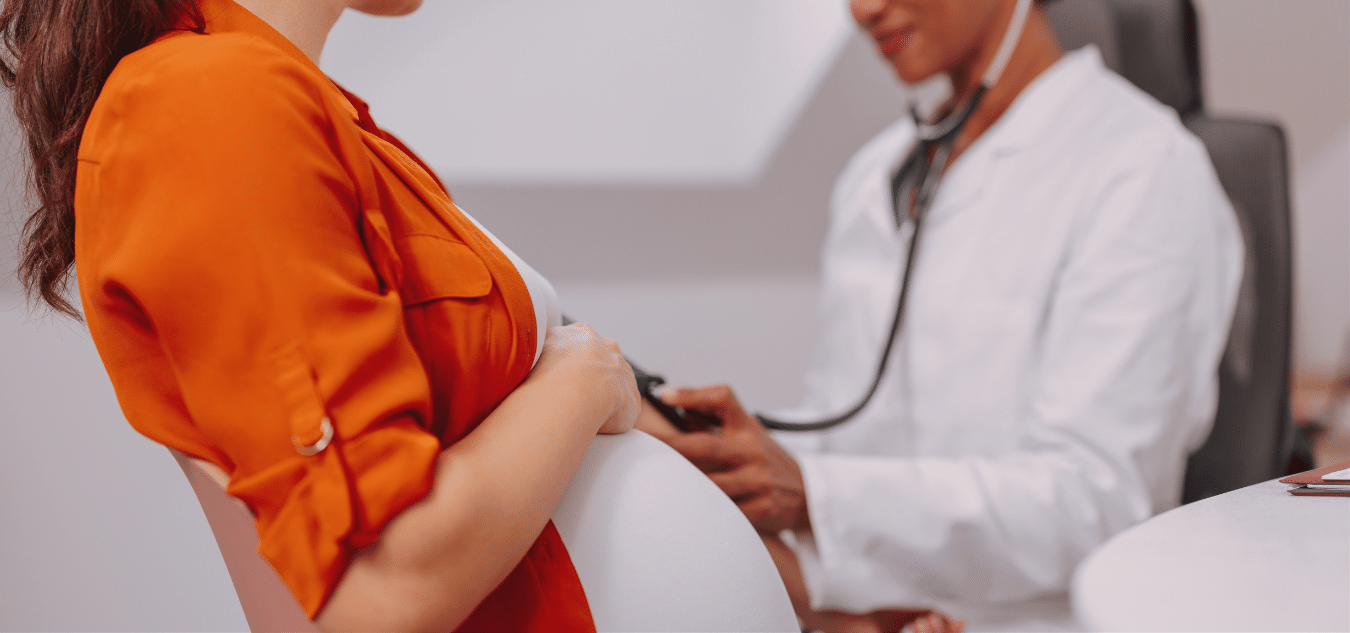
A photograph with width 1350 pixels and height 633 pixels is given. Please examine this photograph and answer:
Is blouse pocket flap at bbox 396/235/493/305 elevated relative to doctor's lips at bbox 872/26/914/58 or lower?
elevated

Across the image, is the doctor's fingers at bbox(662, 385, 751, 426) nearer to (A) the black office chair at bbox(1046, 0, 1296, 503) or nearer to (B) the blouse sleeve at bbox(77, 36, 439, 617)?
(B) the blouse sleeve at bbox(77, 36, 439, 617)

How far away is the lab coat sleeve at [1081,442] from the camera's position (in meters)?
0.96

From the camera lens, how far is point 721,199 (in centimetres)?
203

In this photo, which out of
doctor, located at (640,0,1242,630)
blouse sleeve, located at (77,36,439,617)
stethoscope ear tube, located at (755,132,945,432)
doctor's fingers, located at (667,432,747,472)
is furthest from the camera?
stethoscope ear tube, located at (755,132,945,432)

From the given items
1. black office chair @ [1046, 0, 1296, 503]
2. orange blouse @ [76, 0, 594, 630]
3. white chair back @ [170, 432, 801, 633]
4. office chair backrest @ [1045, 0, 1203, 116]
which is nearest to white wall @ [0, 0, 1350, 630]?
white chair back @ [170, 432, 801, 633]

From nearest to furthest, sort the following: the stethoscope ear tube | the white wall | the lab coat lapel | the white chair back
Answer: the white chair back → the stethoscope ear tube → the lab coat lapel → the white wall

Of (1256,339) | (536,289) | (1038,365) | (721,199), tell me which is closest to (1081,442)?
(1038,365)

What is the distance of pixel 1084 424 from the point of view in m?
1.01

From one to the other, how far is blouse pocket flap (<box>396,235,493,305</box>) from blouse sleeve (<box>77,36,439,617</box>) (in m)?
0.05

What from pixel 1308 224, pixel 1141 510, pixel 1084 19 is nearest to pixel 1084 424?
pixel 1141 510

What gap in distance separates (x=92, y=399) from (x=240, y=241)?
0.61 meters

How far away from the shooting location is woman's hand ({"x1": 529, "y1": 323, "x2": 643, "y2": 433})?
55cm

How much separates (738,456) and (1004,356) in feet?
1.49

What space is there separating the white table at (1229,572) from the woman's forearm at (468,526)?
0.96 feet
